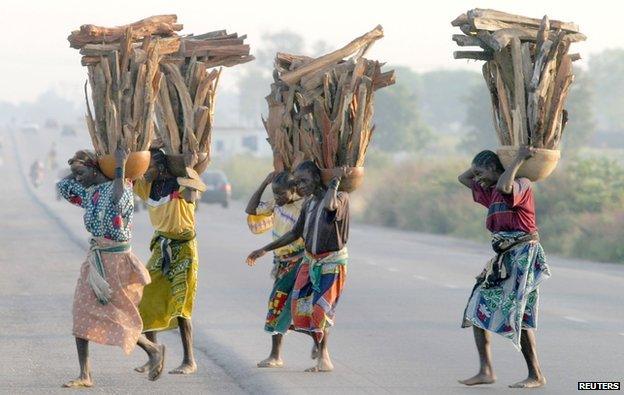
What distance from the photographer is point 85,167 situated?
9.28 m

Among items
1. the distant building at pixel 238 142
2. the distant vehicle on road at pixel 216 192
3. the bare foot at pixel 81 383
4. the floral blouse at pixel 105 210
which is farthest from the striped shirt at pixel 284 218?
the distant building at pixel 238 142

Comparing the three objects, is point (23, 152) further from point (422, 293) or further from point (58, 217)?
point (422, 293)

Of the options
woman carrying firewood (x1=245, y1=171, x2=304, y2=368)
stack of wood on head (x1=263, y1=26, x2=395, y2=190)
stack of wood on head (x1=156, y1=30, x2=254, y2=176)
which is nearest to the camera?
woman carrying firewood (x1=245, y1=171, x2=304, y2=368)

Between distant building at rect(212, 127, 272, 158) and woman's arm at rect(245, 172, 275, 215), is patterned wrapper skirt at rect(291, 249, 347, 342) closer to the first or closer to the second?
woman's arm at rect(245, 172, 275, 215)

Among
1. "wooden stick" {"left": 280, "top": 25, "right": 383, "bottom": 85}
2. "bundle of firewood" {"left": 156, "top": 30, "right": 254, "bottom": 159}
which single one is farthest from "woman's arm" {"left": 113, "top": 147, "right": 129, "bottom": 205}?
"wooden stick" {"left": 280, "top": 25, "right": 383, "bottom": 85}

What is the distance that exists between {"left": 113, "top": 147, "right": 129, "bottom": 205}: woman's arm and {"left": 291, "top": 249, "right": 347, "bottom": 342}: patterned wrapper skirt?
140 centimetres

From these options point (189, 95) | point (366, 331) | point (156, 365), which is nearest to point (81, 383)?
point (156, 365)

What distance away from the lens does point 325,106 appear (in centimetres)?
1027

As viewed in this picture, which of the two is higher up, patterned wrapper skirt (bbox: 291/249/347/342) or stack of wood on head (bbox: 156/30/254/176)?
stack of wood on head (bbox: 156/30/254/176)

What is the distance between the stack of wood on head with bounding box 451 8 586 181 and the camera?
8.98 m

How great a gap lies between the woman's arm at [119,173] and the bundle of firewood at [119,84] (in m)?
0.15

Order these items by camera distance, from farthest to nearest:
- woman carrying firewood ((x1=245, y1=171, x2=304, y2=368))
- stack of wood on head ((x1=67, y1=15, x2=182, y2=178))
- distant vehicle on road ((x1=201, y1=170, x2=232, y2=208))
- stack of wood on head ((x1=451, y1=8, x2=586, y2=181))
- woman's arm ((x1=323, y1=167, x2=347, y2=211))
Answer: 1. distant vehicle on road ((x1=201, y1=170, x2=232, y2=208))
2. woman carrying firewood ((x1=245, y1=171, x2=304, y2=368))
3. woman's arm ((x1=323, y1=167, x2=347, y2=211))
4. stack of wood on head ((x1=67, y1=15, x2=182, y2=178))
5. stack of wood on head ((x1=451, y1=8, x2=586, y2=181))

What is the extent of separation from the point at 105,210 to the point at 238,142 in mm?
115827

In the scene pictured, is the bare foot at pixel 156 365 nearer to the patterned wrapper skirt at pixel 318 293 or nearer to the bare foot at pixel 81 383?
the bare foot at pixel 81 383
